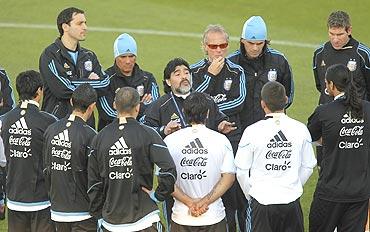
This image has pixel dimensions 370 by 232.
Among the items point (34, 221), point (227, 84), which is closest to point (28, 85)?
point (34, 221)

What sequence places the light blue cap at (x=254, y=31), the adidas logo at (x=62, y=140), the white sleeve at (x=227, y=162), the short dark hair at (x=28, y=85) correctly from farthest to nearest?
the light blue cap at (x=254, y=31) → the short dark hair at (x=28, y=85) → the adidas logo at (x=62, y=140) → the white sleeve at (x=227, y=162)

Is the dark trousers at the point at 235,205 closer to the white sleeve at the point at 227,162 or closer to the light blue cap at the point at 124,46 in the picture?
the white sleeve at the point at 227,162

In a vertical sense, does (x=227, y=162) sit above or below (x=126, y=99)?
below

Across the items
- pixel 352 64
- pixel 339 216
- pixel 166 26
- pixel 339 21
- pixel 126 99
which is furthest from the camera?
pixel 166 26

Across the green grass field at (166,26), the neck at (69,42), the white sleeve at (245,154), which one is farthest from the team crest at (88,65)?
the green grass field at (166,26)

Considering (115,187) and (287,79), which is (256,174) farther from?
(287,79)

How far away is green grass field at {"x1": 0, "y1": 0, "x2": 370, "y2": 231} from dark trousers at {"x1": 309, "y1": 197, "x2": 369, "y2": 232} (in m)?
7.92

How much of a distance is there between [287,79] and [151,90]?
168cm

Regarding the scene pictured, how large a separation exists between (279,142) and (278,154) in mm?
117

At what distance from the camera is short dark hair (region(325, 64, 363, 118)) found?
8.56m

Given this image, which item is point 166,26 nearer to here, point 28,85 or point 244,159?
point 28,85

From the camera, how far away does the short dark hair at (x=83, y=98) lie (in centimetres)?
837

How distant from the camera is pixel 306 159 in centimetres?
829

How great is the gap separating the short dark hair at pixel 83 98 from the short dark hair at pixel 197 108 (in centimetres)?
96
